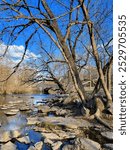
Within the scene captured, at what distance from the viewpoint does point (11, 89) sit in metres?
29.0

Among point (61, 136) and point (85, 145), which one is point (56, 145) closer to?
point (85, 145)

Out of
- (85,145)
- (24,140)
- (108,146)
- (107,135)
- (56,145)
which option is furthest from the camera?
(107,135)

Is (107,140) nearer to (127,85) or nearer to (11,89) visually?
(127,85)

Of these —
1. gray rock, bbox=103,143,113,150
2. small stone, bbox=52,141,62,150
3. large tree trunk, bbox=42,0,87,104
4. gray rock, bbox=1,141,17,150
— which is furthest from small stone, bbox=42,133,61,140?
large tree trunk, bbox=42,0,87,104

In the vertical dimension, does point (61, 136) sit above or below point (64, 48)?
below

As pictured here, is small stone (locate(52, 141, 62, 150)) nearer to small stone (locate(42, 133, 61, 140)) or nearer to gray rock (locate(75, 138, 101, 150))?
gray rock (locate(75, 138, 101, 150))

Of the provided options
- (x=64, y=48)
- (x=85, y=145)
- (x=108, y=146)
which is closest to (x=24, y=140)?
(x=85, y=145)

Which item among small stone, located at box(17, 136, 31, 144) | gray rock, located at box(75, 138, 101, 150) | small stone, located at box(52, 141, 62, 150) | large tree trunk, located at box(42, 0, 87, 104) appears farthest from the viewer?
large tree trunk, located at box(42, 0, 87, 104)

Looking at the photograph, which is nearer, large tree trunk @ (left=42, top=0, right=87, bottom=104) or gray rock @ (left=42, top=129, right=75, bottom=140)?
gray rock @ (left=42, top=129, right=75, bottom=140)

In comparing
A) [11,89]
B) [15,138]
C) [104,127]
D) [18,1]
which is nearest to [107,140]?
[104,127]

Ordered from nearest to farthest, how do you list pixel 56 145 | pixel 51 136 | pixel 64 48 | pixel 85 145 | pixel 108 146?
1. pixel 85 145
2. pixel 108 146
3. pixel 56 145
4. pixel 51 136
5. pixel 64 48

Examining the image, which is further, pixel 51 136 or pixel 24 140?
pixel 51 136

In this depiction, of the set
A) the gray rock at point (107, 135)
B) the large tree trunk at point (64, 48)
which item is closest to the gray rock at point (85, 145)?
the gray rock at point (107, 135)

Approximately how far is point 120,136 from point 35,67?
45.3 ft
